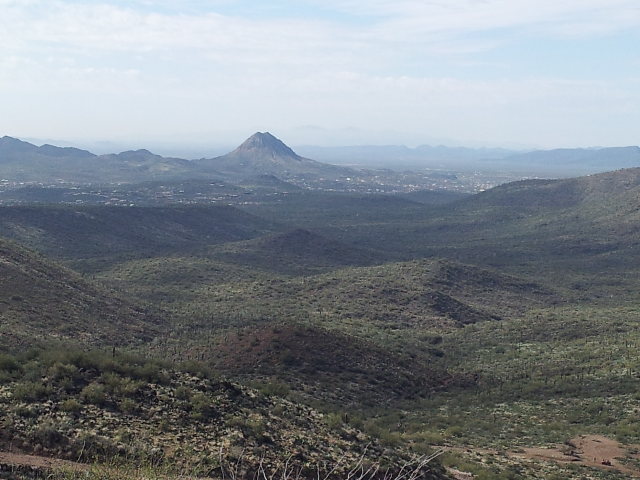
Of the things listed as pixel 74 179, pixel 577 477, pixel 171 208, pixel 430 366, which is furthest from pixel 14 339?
pixel 74 179

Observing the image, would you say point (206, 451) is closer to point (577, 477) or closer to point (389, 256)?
point (577, 477)

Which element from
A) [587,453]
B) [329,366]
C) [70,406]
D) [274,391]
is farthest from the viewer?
A: [329,366]

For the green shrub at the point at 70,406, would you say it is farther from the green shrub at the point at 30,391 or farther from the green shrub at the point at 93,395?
the green shrub at the point at 30,391

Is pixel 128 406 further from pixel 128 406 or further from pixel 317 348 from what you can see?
pixel 317 348

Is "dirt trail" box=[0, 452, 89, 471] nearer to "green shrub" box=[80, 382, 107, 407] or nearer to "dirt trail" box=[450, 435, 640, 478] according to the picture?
"green shrub" box=[80, 382, 107, 407]

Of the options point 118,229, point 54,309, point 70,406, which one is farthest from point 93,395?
point 118,229

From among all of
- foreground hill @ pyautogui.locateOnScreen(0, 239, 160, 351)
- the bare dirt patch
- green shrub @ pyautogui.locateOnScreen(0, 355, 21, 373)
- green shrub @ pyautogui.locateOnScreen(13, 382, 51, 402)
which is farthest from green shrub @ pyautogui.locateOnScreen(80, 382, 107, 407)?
foreground hill @ pyautogui.locateOnScreen(0, 239, 160, 351)

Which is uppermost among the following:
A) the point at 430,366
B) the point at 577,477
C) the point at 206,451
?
the point at 206,451

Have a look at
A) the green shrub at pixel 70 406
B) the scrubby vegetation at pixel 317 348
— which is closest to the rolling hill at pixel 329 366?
the scrubby vegetation at pixel 317 348
